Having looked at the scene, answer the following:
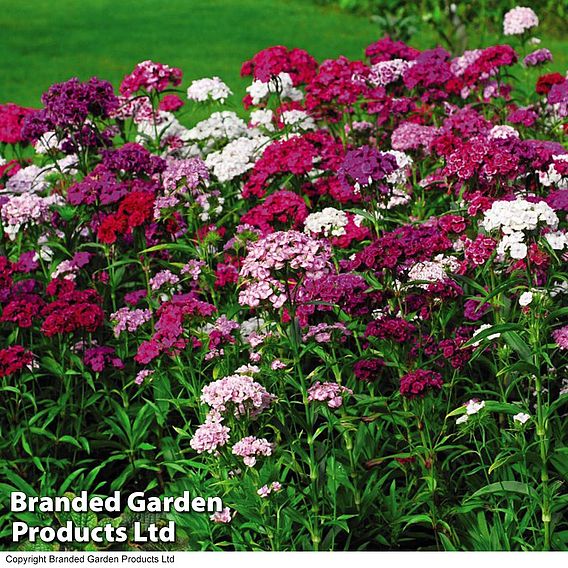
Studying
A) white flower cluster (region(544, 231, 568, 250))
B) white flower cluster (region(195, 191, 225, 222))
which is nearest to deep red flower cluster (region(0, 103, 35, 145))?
white flower cluster (region(195, 191, 225, 222))

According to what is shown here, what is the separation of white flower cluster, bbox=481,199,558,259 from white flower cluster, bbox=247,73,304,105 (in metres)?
2.88

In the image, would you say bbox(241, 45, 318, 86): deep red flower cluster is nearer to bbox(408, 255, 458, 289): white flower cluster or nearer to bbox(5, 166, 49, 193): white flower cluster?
bbox(5, 166, 49, 193): white flower cluster

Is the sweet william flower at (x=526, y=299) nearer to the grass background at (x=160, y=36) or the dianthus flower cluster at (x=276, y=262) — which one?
the dianthus flower cluster at (x=276, y=262)

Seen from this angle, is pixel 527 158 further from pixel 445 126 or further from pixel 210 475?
pixel 210 475

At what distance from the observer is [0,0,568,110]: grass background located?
17156mm

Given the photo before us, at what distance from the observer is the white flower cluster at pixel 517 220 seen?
400 centimetres

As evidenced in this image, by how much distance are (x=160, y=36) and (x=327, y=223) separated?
614 inches

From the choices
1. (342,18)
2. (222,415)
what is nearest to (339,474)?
(222,415)

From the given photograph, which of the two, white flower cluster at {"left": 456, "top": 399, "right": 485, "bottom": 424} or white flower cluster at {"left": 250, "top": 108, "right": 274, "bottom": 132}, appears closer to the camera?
white flower cluster at {"left": 456, "top": 399, "right": 485, "bottom": 424}

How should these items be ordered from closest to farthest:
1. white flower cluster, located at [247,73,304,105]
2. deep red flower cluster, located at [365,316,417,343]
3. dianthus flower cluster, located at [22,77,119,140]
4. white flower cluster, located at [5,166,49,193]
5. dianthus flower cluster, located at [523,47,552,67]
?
deep red flower cluster, located at [365,316,417,343] → dianthus flower cluster, located at [22,77,119,140] → white flower cluster, located at [5,166,49,193] → white flower cluster, located at [247,73,304,105] → dianthus flower cluster, located at [523,47,552,67]

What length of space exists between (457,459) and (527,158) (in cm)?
141

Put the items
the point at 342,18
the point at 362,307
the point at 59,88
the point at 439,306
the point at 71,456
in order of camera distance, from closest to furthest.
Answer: the point at 362,307 → the point at 439,306 → the point at 71,456 → the point at 59,88 → the point at 342,18

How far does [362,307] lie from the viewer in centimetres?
428

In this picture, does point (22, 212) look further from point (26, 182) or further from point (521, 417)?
point (521, 417)
